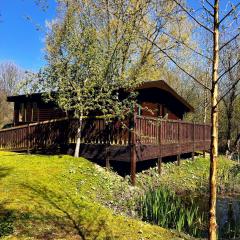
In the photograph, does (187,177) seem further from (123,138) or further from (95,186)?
(95,186)

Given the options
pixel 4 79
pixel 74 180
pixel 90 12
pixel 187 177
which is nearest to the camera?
pixel 74 180

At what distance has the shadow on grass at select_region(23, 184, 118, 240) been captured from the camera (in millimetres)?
8550

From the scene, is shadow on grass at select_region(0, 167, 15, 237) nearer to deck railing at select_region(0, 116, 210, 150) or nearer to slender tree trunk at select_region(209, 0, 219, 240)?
slender tree trunk at select_region(209, 0, 219, 240)

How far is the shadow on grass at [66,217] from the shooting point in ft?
28.1

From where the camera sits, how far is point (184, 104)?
29.6 meters

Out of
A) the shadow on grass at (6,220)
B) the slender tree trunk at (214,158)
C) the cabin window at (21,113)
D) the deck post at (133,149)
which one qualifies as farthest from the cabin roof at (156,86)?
the slender tree trunk at (214,158)

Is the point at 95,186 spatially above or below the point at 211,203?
below

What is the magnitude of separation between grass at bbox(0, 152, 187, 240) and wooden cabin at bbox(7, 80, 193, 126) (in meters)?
9.21

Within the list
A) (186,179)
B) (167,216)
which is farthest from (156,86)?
(167,216)

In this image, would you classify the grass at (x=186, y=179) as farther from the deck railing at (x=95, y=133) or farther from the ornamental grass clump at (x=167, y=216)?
the ornamental grass clump at (x=167, y=216)

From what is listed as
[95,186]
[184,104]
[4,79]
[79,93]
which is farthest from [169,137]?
[4,79]

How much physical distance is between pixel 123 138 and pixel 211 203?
12.1m

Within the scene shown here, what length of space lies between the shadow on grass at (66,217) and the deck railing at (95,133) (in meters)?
5.54

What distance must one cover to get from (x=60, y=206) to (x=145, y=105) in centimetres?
1409
